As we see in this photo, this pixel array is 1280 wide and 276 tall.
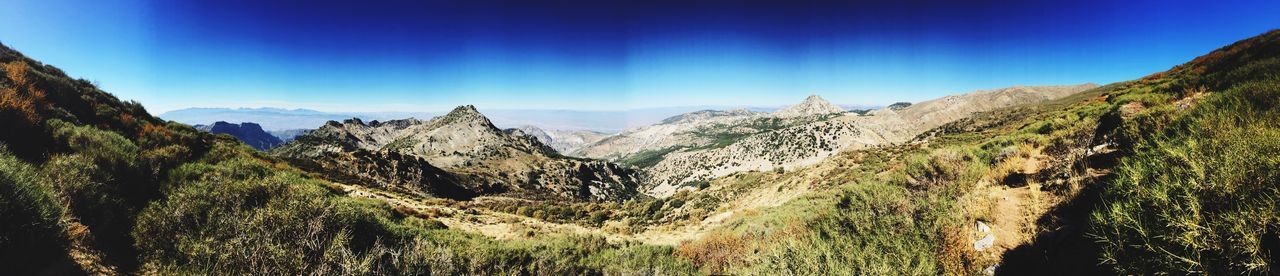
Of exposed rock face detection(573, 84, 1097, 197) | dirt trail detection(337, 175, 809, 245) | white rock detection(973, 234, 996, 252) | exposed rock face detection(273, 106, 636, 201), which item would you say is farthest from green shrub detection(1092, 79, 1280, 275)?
exposed rock face detection(573, 84, 1097, 197)

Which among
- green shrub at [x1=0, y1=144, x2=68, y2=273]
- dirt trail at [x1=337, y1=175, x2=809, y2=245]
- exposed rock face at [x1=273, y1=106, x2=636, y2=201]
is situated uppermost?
green shrub at [x1=0, y1=144, x2=68, y2=273]

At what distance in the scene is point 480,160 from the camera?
10106 centimetres

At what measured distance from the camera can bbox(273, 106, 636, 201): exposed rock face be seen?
72.8 meters

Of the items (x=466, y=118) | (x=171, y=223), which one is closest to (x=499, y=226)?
(x=171, y=223)

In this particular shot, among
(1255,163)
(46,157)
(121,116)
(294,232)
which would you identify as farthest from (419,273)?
(121,116)

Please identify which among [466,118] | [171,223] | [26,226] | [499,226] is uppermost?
[466,118]

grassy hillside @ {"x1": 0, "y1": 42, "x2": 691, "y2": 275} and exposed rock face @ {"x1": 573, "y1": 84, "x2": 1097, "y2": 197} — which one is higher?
grassy hillside @ {"x1": 0, "y1": 42, "x2": 691, "y2": 275}

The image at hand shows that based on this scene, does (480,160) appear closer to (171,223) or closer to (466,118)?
(466,118)

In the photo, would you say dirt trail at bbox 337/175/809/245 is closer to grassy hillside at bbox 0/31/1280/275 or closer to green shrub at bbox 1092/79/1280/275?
grassy hillside at bbox 0/31/1280/275

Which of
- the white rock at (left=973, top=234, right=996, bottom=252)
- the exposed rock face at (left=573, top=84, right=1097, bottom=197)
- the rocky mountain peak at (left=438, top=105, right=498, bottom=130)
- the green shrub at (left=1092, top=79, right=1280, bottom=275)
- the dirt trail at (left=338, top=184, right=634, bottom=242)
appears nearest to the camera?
the green shrub at (left=1092, top=79, right=1280, bottom=275)

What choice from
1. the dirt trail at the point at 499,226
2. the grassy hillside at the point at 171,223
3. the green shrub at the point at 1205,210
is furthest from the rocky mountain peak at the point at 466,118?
the green shrub at the point at 1205,210

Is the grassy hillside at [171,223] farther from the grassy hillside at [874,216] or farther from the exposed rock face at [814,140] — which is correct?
the exposed rock face at [814,140]

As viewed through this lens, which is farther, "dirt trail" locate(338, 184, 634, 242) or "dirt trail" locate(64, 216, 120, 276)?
"dirt trail" locate(338, 184, 634, 242)

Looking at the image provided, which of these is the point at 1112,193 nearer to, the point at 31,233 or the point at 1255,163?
the point at 1255,163
